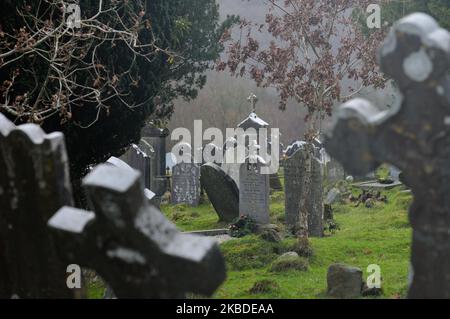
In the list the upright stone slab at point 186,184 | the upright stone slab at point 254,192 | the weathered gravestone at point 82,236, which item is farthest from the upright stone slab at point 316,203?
the weathered gravestone at point 82,236

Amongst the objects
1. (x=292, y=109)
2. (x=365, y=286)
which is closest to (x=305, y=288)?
(x=365, y=286)

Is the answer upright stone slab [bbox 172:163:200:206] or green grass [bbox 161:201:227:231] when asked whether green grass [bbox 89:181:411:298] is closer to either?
green grass [bbox 161:201:227:231]

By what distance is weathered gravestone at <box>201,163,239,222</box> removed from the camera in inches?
530

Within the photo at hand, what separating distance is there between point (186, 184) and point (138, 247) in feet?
46.8

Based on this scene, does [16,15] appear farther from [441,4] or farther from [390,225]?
[441,4]

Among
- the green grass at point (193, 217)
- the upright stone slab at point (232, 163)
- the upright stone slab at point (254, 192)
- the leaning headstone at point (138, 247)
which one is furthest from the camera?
the upright stone slab at point (232, 163)

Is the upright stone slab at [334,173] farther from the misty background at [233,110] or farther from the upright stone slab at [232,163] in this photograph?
the misty background at [233,110]

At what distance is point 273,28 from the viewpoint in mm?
10883

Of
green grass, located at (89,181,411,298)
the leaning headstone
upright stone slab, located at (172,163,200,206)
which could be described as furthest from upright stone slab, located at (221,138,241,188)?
the leaning headstone

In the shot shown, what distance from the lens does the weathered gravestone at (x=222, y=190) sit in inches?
530

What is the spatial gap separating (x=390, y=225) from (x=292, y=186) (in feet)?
7.84

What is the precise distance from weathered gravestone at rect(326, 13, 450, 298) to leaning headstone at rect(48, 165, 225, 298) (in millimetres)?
1022

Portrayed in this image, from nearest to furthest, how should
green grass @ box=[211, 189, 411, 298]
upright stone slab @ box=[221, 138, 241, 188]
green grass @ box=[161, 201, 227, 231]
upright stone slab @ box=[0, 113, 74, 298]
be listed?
upright stone slab @ box=[0, 113, 74, 298] → green grass @ box=[211, 189, 411, 298] → green grass @ box=[161, 201, 227, 231] → upright stone slab @ box=[221, 138, 241, 188]

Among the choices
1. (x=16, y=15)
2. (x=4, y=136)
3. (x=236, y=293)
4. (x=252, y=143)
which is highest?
(x=16, y=15)
